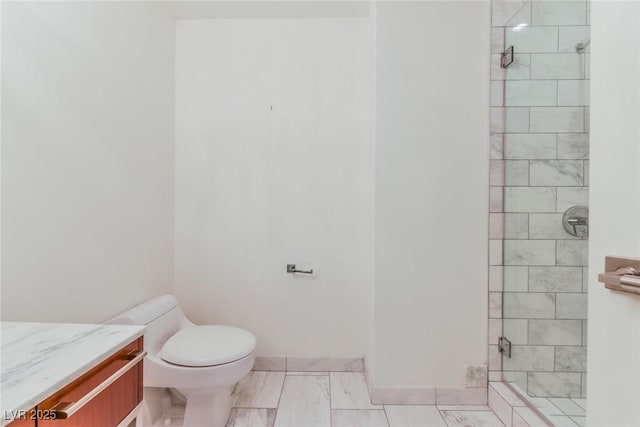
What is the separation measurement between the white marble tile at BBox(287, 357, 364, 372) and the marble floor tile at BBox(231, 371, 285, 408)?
0.10 metres

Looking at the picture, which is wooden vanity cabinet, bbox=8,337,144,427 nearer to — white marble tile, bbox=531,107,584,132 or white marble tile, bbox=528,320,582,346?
white marble tile, bbox=528,320,582,346

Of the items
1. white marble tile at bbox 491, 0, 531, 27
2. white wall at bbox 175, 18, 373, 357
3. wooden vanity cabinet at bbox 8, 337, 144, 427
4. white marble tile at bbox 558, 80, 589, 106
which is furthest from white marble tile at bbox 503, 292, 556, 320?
wooden vanity cabinet at bbox 8, 337, 144, 427

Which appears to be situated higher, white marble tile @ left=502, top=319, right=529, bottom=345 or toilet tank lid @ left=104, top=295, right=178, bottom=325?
toilet tank lid @ left=104, top=295, right=178, bottom=325

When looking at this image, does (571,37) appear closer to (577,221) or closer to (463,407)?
(577,221)

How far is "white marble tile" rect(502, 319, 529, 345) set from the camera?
5.52 ft

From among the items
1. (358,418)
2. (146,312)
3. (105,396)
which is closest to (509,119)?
(358,418)

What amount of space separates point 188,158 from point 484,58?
203 cm

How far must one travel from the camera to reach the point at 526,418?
1.46 metres

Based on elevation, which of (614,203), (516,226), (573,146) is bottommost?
(516,226)

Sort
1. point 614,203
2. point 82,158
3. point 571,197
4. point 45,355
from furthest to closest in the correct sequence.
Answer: point 571,197
point 82,158
point 614,203
point 45,355

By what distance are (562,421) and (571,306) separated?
0.54 m

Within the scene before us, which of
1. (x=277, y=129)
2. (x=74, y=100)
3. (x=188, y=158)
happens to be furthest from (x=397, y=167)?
(x=74, y=100)

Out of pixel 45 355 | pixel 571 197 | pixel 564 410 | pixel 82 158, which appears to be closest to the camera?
pixel 45 355

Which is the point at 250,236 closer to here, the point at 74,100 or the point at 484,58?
the point at 74,100
